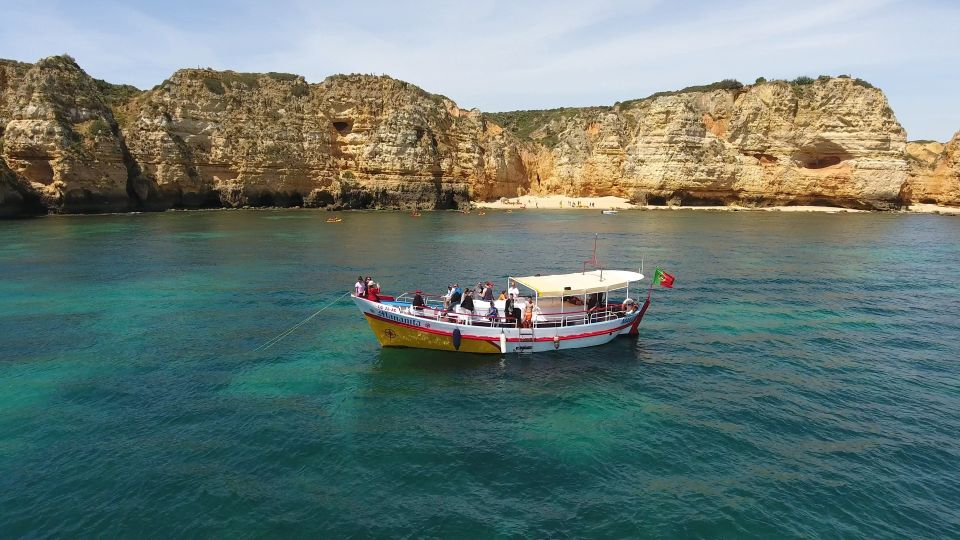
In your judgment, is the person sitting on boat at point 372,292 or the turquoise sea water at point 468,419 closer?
the turquoise sea water at point 468,419

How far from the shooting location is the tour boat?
24469 millimetres

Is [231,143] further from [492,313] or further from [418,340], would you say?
[492,313]

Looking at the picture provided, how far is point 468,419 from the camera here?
18047 mm

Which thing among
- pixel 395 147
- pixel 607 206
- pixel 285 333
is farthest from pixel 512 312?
pixel 607 206

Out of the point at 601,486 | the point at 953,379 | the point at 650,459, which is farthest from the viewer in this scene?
the point at 953,379

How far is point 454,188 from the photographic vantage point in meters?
112

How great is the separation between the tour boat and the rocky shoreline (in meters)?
79.5

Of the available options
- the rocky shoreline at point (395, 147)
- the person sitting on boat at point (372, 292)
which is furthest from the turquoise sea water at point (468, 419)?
the rocky shoreline at point (395, 147)

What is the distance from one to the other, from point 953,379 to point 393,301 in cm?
2449

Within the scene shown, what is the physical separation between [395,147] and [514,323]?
8474cm

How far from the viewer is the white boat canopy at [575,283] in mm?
25656

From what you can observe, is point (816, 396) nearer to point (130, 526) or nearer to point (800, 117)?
point (130, 526)

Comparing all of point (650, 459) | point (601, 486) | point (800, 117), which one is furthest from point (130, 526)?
point (800, 117)

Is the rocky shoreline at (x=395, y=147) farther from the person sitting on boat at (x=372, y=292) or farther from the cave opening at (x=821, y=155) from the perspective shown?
the person sitting on boat at (x=372, y=292)
